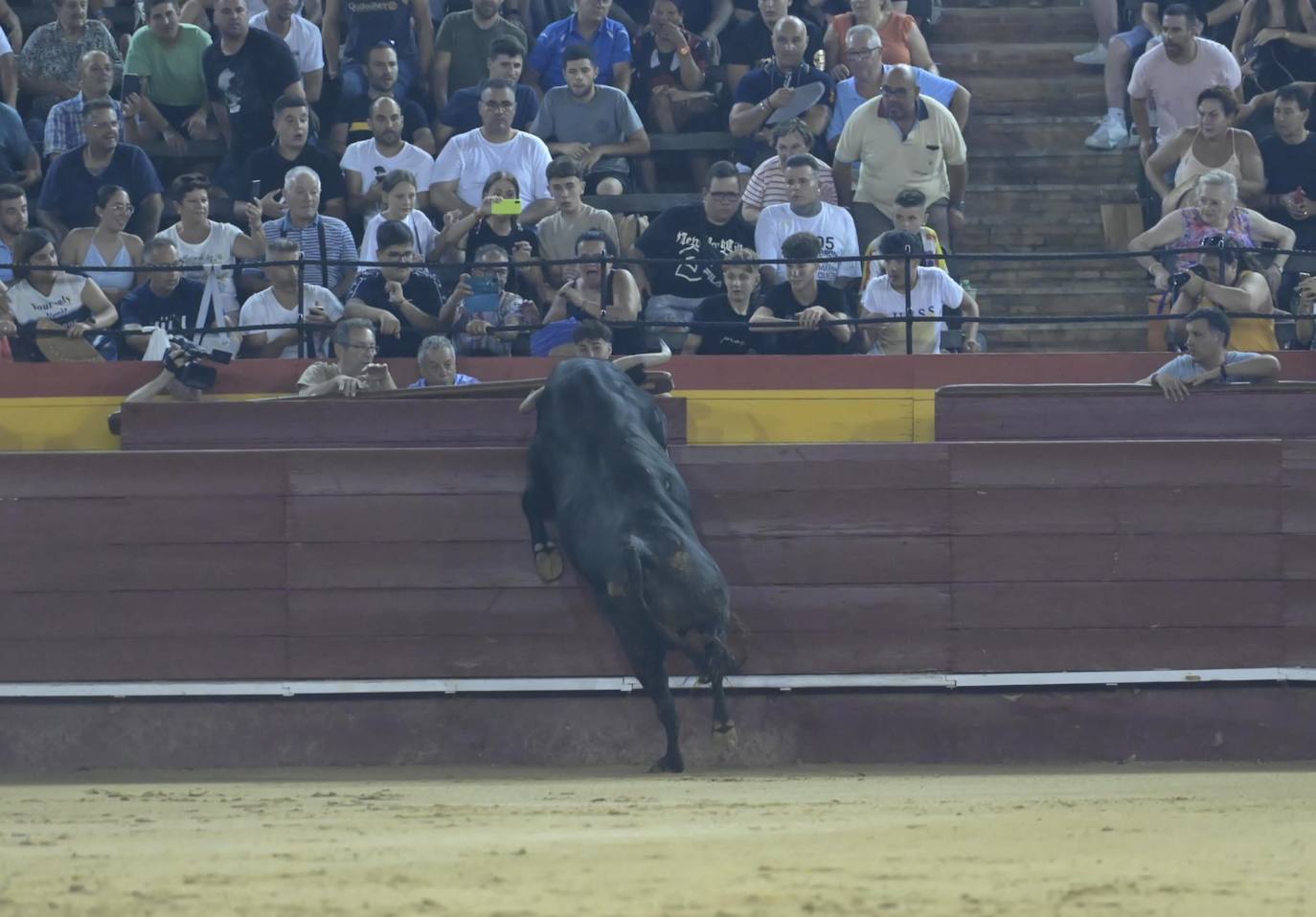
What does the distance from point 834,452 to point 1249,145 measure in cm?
335

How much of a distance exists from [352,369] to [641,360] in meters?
1.38

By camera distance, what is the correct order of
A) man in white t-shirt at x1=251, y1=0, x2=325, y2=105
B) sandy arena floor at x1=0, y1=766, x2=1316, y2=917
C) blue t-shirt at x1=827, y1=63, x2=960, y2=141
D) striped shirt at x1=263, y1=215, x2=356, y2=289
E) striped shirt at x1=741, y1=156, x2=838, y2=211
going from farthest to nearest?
man in white t-shirt at x1=251, y1=0, x2=325, y2=105
blue t-shirt at x1=827, y1=63, x2=960, y2=141
striped shirt at x1=741, y1=156, x2=838, y2=211
striped shirt at x1=263, y1=215, x2=356, y2=289
sandy arena floor at x1=0, y1=766, x2=1316, y2=917

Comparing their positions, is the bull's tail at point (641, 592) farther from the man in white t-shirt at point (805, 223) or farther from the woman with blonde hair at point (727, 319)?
the man in white t-shirt at point (805, 223)

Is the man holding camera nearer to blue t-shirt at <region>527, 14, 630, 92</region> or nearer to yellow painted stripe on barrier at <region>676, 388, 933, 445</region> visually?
yellow painted stripe on barrier at <region>676, 388, 933, 445</region>

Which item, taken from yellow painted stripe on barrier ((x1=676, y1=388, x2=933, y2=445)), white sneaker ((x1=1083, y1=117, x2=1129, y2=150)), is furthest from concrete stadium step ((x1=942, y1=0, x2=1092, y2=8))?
yellow painted stripe on barrier ((x1=676, y1=388, x2=933, y2=445))

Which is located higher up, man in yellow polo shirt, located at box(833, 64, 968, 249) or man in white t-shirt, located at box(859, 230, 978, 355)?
man in yellow polo shirt, located at box(833, 64, 968, 249)

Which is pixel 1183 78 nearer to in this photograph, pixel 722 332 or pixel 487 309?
pixel 722 332

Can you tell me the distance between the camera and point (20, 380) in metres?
9.70

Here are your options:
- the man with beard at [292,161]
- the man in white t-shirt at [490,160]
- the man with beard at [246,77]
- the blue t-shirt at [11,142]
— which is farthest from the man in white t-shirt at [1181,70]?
the blue t-shirt at [11,142]

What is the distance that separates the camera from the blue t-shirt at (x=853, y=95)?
11297 mm

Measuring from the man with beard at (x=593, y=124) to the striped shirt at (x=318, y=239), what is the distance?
1.47 meters

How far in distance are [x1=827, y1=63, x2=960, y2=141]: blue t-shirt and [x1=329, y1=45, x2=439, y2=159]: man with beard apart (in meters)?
2.20

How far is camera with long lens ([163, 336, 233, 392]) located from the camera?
368 inches

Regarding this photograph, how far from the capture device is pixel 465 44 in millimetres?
11938
